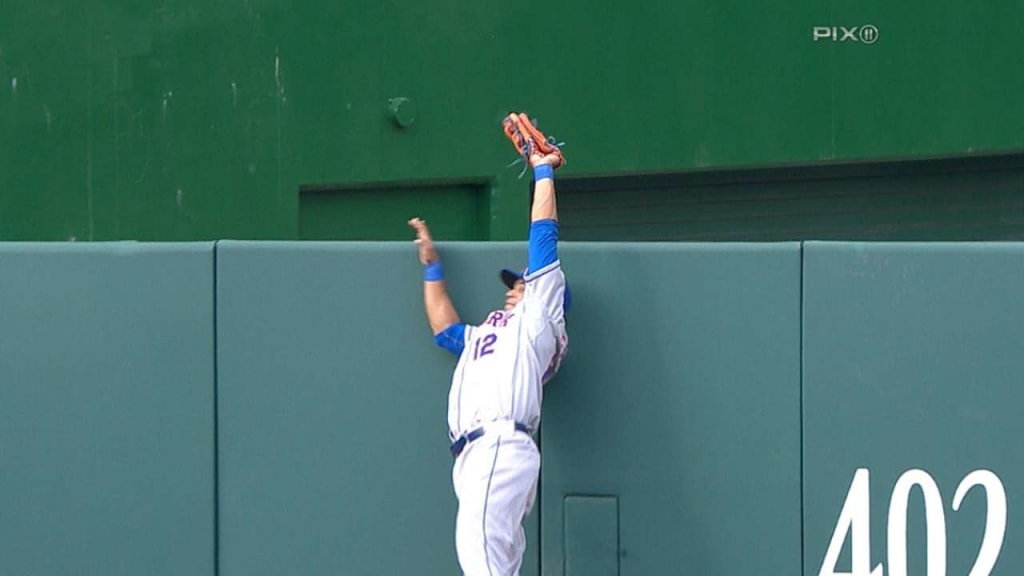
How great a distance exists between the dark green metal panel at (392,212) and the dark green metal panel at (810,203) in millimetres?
810

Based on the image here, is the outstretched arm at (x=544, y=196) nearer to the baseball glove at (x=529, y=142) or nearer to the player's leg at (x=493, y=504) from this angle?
the baseball glove at (x=529, y=142)

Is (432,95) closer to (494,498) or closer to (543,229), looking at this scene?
(543,229)

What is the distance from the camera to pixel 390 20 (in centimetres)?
1053

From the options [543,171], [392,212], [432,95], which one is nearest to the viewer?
[543,171]

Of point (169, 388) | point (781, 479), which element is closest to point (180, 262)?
point (169, 388)

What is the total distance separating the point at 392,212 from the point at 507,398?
482 cm

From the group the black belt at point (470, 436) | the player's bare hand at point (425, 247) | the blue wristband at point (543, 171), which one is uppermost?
the blue wristband at point (543, 171)

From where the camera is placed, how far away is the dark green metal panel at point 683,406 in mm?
6465

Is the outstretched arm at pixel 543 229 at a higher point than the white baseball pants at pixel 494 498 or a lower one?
higher

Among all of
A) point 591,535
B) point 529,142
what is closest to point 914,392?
point 591,535

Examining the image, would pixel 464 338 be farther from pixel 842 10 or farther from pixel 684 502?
pixel 842 10

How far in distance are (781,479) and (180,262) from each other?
8.16 feet

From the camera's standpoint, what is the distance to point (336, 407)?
21.8ft

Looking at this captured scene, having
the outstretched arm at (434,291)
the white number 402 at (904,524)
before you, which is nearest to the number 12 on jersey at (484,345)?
the outstretched arm at (434,291)
